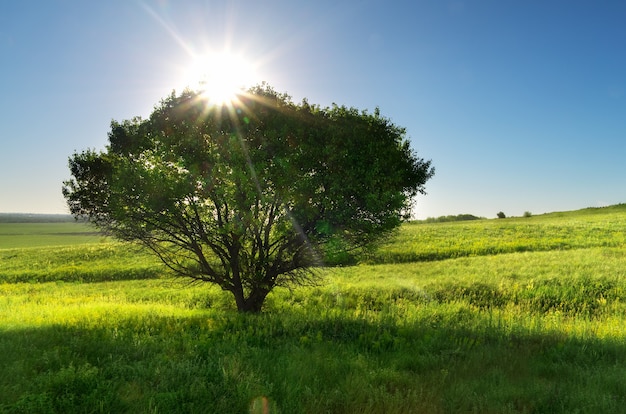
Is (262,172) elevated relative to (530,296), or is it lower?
elevated

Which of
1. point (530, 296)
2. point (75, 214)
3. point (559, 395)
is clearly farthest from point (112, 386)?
point (530, 296)

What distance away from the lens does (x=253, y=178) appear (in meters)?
11.1

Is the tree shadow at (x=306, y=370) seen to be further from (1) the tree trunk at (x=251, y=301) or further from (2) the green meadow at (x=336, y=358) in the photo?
(1) the tree trunk at (x=251, y=301)

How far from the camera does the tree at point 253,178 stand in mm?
11400

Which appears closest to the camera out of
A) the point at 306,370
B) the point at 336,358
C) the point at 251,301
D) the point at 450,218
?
the point at 306,370

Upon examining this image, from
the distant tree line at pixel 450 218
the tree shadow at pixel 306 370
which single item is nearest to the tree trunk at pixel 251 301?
the tree shadow at pixel 306 370

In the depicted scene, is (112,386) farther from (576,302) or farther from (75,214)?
(576,302)

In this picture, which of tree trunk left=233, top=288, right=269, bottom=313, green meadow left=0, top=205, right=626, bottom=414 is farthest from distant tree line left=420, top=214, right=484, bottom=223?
tree trunk left=233, top=288, right=269, bottom=313

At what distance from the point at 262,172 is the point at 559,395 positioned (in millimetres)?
8452

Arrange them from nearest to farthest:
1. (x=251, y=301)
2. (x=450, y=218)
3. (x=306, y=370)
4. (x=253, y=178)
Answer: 1. (x=306, y=370)
2. (x=253, y=178)
3. (x=251, y=301)
4. (x=450, y=218)

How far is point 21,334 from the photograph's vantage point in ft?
29.8

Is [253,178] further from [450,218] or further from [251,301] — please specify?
[450,218]

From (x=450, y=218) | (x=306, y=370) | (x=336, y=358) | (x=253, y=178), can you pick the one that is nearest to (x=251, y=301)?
(x=253, y=178)

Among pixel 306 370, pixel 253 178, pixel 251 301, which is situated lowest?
pixel 251 301
